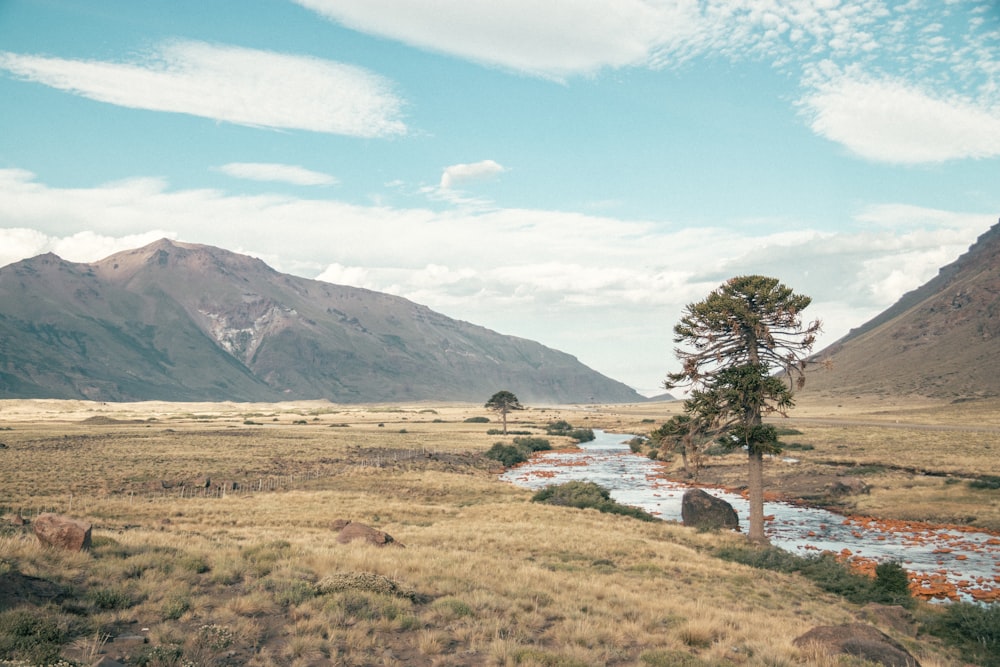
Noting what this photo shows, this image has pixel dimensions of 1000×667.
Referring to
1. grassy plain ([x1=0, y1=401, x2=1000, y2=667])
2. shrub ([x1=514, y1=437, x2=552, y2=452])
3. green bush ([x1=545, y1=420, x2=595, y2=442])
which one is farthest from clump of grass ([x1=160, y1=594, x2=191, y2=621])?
green bush ([x1=545, y1=420, x2=595, y2=442])

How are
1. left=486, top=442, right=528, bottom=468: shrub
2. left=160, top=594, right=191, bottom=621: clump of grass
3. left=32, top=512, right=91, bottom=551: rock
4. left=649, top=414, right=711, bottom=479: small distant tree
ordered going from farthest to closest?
left=486, top=442, right=528, bottom=468: shrub < left=649, top=414, right=711, bottom=479: small distant tree < left=32, top=512, right=91, bottom=551: rock < left=160, top=594, right=191, bottom=621: clump of grass

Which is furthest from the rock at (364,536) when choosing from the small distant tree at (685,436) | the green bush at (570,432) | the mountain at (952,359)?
the mountain at (952,359)

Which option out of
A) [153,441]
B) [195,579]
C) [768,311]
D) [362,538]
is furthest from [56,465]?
[768,311]

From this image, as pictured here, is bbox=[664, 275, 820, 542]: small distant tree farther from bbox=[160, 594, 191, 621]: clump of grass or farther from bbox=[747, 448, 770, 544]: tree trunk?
bbox=[160, 594, 191, 621]: clump of grass

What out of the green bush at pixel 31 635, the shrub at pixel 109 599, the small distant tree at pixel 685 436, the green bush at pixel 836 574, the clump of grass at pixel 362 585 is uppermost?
the small distant tree at pixel 685 436

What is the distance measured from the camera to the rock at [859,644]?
11.5 meters

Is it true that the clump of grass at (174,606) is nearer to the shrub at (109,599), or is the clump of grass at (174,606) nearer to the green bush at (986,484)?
the shrub at (109,599)

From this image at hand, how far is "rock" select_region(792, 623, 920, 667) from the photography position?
11.5 meters

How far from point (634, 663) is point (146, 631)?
28.6 ft

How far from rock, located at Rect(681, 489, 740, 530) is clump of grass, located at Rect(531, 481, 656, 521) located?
199cm

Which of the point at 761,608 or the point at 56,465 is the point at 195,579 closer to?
the point at 761,608

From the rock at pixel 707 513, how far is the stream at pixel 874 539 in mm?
1973

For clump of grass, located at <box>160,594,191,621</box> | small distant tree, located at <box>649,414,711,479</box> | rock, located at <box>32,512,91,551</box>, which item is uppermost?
small distant tree, located at <box>649,414,711,479</box>

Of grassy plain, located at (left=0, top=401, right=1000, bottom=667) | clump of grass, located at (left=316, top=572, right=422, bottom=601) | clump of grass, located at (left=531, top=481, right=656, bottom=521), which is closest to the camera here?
grassy plain, located at (left=0, top=401, right=1000, bottom=667)
